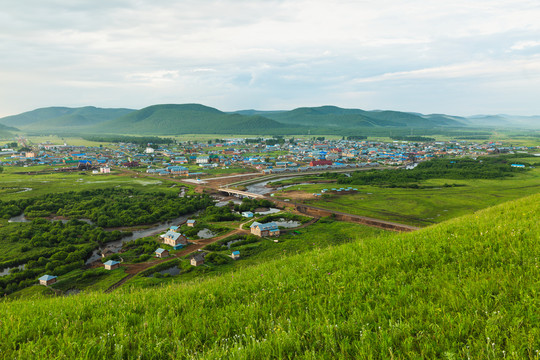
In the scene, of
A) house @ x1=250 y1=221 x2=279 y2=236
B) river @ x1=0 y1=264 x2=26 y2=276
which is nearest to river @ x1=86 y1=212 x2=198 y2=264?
river @ x1=0 y1=264 x2=26 y2=276

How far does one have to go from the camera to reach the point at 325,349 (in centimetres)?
306

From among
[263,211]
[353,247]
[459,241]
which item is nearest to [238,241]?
[263,211]

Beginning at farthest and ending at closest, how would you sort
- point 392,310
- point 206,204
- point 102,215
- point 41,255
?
1. point 206,204
2. point 102,215
3. point 41,255
4. point 392,310

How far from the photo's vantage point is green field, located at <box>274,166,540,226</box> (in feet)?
138

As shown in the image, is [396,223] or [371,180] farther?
[371,180]

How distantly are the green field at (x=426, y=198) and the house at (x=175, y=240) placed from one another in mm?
24330

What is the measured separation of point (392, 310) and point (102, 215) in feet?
148

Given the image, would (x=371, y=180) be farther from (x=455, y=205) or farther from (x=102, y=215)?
(x=102, y=215)

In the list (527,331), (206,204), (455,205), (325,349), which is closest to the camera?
(527,331)

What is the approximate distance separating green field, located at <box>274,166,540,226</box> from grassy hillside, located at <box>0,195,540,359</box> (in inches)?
1435

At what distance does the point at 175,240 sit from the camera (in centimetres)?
3081

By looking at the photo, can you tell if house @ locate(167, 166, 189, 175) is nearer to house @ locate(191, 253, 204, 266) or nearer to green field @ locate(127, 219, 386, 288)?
green field @ locate(127, 219, 386, 288)

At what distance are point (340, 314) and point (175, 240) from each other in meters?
29.6

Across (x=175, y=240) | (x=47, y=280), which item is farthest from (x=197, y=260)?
(x=47, y=280)
